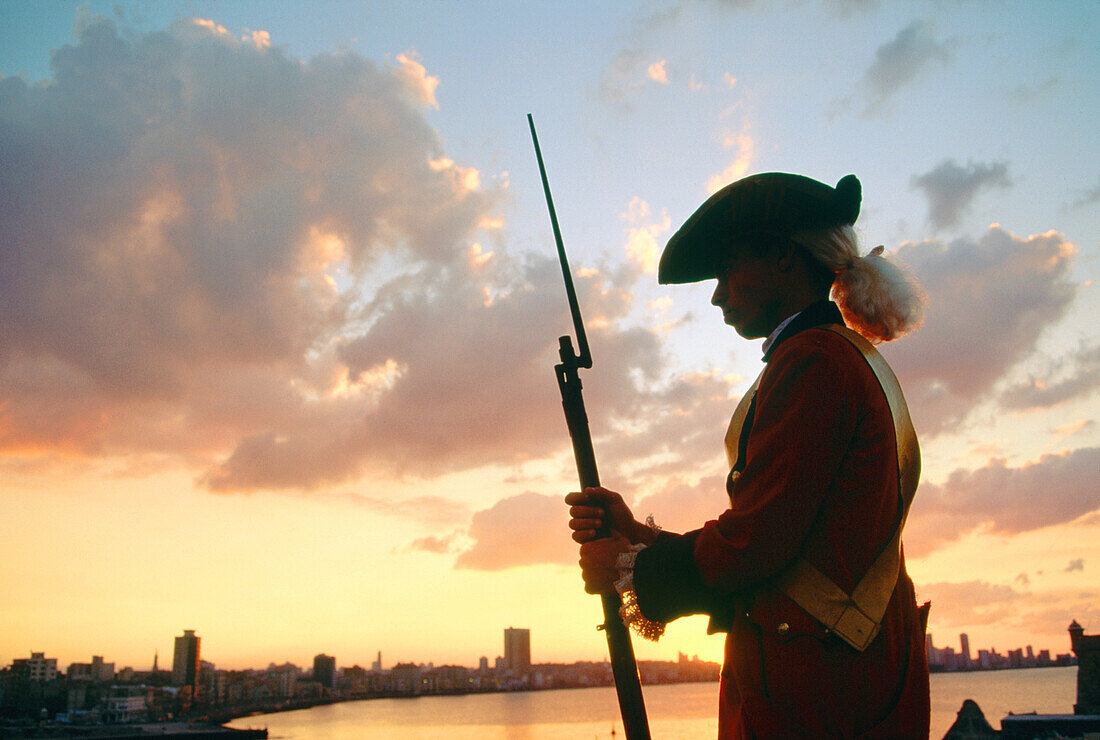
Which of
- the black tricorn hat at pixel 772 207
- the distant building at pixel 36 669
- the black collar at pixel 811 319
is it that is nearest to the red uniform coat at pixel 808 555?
the black collar at pixel 811 319

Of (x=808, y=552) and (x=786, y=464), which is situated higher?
(x=786, y=464)

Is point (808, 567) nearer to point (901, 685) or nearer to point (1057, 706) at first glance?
point (901, 685)

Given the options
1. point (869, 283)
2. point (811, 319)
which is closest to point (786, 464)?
point (811, 319)

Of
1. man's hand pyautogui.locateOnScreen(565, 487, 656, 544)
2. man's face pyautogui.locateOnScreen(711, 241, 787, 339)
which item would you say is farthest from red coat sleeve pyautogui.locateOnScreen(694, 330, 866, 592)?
man's hand pyautogui.locateOnScreen(565, 487, 656, 544)

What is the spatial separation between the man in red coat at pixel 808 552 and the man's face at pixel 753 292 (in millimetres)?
62

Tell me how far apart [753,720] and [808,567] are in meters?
0.39

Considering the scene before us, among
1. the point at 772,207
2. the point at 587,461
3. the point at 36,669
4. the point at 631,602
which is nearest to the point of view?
the point at 631,602

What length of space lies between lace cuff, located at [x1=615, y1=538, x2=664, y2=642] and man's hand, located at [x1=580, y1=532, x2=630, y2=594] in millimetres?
32

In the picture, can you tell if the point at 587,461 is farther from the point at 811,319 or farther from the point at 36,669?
the point at 36,669

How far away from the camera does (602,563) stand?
206cm

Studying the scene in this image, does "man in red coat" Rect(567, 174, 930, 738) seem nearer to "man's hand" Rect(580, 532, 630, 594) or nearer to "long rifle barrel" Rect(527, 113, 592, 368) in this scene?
"man's hand" Rect(580, 532, 630, 594)

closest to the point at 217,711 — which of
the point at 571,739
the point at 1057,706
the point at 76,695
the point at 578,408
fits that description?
the point at 76,695

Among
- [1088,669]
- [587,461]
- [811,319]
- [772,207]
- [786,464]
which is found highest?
[772,207]

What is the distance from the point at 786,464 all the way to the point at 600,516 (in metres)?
0.68
